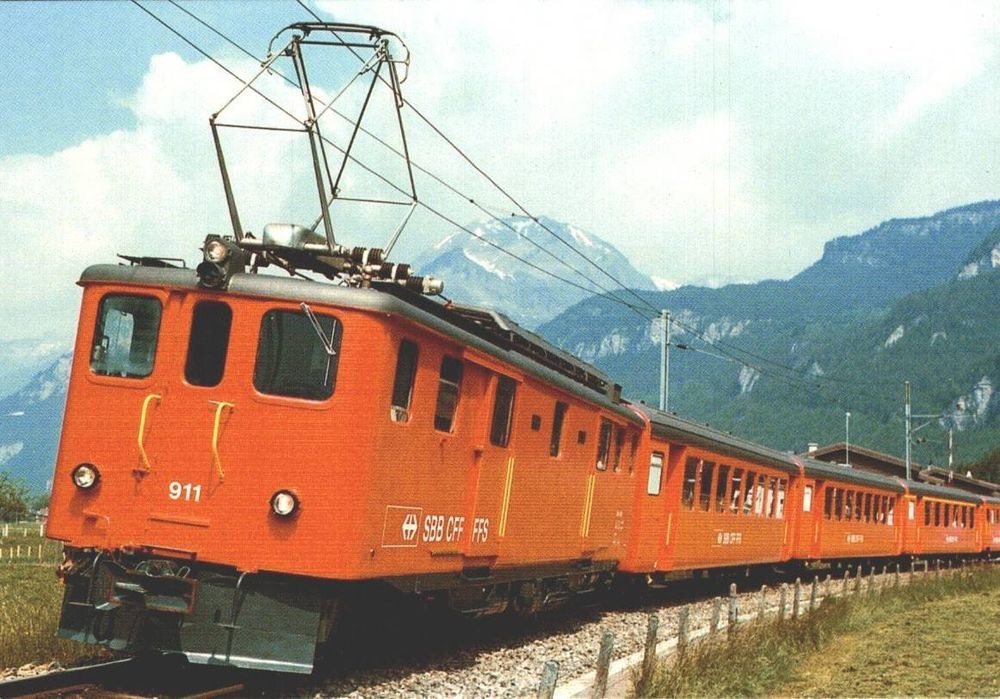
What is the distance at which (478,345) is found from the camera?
11.2m

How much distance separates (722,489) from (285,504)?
47.0ft

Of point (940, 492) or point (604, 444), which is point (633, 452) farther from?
point (940, 492)

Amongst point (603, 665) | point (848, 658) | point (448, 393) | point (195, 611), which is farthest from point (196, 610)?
point (848, 658)

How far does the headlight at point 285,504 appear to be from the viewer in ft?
29.9

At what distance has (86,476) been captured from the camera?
9398mm

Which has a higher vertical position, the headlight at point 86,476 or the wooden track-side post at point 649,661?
the headlight at point 86,476

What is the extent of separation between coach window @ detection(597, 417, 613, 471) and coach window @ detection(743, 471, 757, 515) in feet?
26.7

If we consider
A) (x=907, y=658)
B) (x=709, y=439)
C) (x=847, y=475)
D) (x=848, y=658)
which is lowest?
(x=848, y=658)

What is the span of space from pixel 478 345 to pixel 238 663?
12.5 feet

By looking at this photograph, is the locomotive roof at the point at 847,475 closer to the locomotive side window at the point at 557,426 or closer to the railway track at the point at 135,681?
the locomotive side window at the point at 557,426

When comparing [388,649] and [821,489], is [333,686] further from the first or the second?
[821,489]

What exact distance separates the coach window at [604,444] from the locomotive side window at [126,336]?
24.4 ft

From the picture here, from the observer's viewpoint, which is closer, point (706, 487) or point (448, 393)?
point (448, 393)

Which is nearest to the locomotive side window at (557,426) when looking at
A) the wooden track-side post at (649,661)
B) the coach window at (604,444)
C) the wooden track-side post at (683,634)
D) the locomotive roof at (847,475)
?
the coach window at (604,444)
